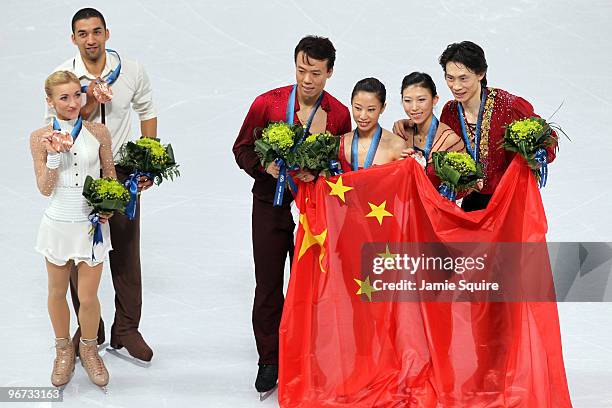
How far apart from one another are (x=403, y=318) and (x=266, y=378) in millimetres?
922

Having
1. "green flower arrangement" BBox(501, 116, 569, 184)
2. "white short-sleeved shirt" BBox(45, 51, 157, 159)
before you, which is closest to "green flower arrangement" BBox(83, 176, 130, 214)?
"white short-sleeved shirt" BBox(45, 51, 157, 159)

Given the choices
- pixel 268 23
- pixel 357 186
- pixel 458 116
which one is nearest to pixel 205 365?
pixel 357 186

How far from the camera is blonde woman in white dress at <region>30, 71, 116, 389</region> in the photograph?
642cm

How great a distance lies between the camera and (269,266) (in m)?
6.77

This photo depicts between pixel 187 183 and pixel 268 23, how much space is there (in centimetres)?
295

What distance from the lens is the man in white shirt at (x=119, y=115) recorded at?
6855 millimetres

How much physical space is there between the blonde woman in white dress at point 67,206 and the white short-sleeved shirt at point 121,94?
12.9 inches

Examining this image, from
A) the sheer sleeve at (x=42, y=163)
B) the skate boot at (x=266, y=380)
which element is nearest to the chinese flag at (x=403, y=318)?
the skate boot at (x=266, y=380)

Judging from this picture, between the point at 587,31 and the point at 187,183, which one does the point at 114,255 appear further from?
the point at 587,31

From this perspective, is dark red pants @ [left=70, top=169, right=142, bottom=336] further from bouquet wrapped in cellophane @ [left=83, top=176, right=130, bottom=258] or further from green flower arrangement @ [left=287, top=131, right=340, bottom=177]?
green flower arrangement @ [left=287, top=131, right=340, bottom=177]

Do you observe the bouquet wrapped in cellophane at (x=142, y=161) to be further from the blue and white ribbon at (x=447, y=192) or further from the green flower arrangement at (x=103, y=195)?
the blue and white ribbon at (x=447, y=192)

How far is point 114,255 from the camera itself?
727 centimetres

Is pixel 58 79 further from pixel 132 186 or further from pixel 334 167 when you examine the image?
pixel 334 167

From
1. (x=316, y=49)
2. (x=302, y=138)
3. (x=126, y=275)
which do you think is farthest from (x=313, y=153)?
(x=126, y=275)
